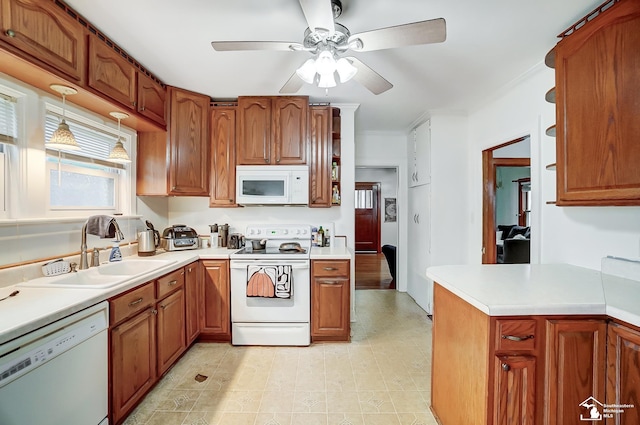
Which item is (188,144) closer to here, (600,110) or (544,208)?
(600,110)

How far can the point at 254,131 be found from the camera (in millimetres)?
2775

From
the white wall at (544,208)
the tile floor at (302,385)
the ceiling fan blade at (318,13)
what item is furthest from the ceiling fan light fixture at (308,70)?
the tile floor at (302,385)

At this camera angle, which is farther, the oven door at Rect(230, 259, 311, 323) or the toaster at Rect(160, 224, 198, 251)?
the toaster at Rect(160, 224, 198, 251)

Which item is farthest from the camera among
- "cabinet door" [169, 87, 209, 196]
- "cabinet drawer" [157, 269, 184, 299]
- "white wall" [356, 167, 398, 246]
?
"white wall" [356, 167, 398, 246]

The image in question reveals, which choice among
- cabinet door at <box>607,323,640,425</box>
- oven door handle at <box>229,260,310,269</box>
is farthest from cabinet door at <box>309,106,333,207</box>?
cabinet door at <box>607,323,640,425</box>

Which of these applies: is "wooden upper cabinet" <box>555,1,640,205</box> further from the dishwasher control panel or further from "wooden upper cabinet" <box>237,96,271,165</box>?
the dishwasher control panel

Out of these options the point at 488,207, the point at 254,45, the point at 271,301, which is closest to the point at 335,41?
the point at 254,45

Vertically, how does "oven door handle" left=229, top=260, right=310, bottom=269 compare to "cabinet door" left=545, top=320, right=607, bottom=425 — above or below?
above

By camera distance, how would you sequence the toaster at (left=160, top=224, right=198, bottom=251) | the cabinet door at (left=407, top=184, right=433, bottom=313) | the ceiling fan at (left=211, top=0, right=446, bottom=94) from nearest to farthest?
the ceiling fan at (left=211, top=0, right=446, bottom=94)
the toaster at (left=160, top=224, right=198, bottom=251)
the cabinet door at (left=407, top=184, right=433, bottom=313)

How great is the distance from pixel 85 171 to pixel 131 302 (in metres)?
1.22

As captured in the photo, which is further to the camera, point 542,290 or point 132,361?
point 132,361

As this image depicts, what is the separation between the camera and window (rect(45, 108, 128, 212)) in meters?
1.82

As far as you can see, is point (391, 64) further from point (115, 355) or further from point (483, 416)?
point (115, 355)

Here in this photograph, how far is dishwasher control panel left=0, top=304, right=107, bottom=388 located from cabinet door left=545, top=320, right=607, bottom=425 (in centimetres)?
211
